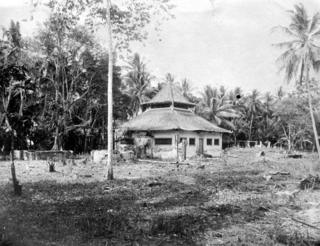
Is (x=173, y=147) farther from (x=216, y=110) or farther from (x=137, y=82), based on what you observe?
(x=137, y=82)

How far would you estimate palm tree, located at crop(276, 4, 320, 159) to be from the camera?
997 inches

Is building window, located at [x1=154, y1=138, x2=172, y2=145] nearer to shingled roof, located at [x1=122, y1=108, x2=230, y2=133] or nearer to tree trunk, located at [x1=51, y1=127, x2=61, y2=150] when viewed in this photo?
shingled roof, located at [x1=122, y1=108, x2=230, y2=133]

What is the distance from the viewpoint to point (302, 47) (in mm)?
25875

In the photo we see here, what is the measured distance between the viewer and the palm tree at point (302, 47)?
25.3 m

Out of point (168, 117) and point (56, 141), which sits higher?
point (168, 117)

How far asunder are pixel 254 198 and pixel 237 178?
4.73 metres

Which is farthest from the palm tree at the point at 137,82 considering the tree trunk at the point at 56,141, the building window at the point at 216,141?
the tree trunk at the point at 56,141

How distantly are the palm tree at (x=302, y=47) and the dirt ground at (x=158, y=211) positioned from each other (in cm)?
1267

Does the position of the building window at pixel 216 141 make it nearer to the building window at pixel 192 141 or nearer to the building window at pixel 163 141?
the building window at pixel 192 141

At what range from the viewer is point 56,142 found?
97.7ft

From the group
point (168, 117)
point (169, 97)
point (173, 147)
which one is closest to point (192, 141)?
point (173, 147)

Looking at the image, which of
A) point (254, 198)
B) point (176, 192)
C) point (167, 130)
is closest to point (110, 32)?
point (176, 192)

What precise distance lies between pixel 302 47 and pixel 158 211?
68.0 feet

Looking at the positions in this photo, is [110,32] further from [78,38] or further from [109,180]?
[78,38]
